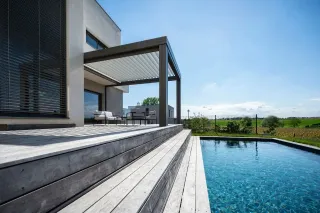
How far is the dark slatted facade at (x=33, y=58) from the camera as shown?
322cm

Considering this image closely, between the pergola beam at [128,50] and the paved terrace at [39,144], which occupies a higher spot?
the pergola beam at [128,50]

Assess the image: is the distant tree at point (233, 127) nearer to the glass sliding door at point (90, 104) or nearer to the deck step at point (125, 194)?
the glass sliding door at point (90, 104)

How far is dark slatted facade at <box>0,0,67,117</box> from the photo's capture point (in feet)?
10.6

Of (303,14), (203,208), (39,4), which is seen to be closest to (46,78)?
(39,4)

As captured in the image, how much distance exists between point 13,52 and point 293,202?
624 centimetres

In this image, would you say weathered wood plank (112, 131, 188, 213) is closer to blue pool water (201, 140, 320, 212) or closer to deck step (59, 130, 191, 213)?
deck step (59, 130, 191, 213)

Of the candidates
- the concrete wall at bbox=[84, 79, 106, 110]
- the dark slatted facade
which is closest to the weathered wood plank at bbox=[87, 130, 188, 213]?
the dark slatted facade

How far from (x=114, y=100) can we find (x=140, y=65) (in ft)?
16.6

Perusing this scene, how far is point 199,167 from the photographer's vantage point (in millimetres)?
3230

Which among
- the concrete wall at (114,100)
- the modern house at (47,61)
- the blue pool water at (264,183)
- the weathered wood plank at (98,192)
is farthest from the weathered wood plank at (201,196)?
the concrete wall at (114,100)

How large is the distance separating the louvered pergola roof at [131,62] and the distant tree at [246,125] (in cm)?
700

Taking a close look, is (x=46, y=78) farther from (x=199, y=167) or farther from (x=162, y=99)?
(x=199, y=167)

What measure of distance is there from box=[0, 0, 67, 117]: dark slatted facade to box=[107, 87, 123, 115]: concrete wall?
639 centimetres

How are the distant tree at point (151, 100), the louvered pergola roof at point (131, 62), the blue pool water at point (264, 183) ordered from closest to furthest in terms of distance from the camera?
the blue pool water at point (264, 183), the louvered pergola roof at point (131, 62), the distant tree at point (151, 100)
